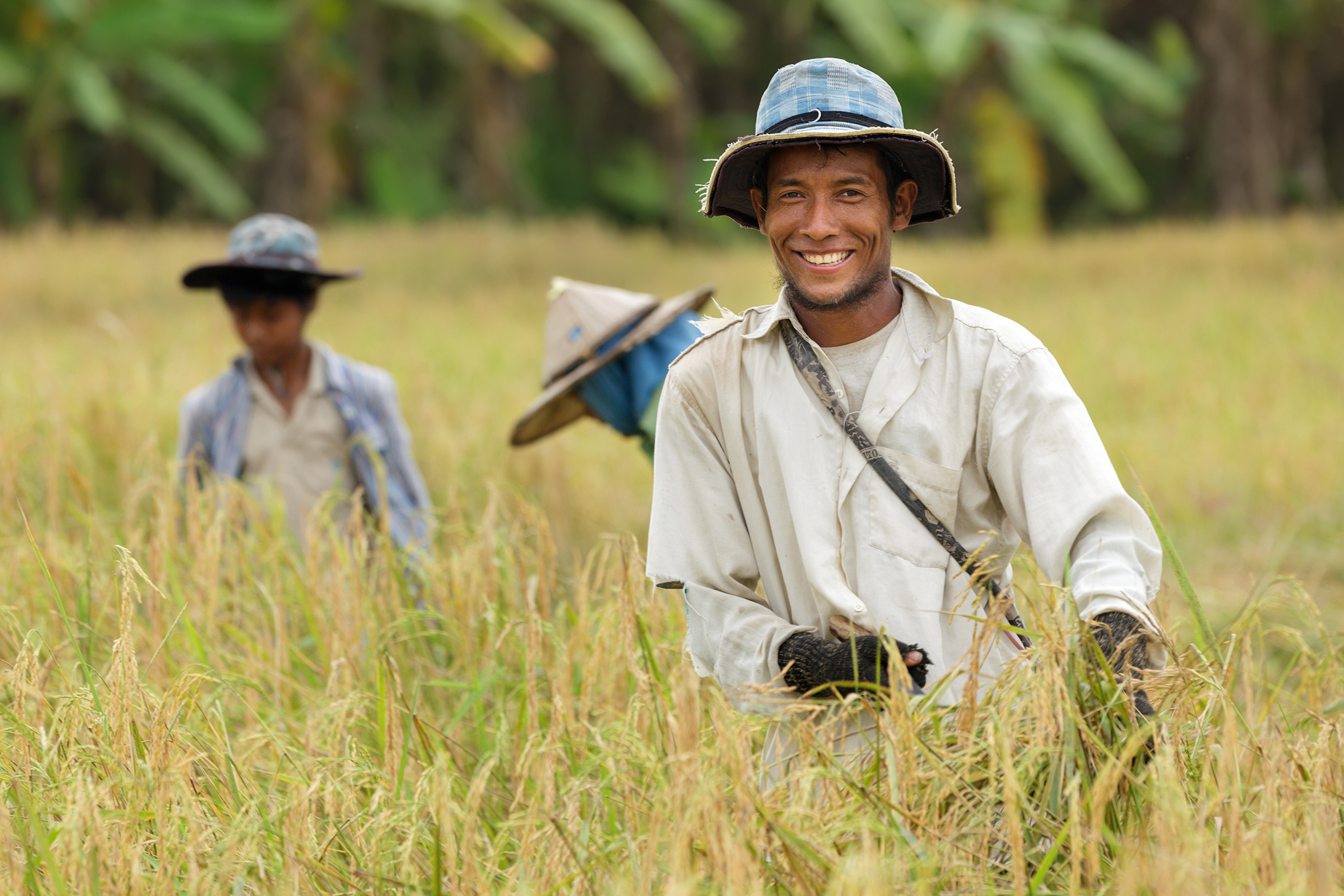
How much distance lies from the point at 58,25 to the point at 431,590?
1127 centimetres

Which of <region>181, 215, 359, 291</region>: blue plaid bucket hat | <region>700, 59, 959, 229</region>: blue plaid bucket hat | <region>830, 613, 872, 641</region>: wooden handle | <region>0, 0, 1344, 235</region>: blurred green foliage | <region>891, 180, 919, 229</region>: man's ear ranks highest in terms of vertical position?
<region>0, 0, 1344, 235</region>: blurred green foliage

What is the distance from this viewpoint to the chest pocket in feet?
5.57

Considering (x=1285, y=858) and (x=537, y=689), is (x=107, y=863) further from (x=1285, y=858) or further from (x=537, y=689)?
(x=1285, y=858)

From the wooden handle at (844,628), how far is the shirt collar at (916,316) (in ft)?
1.16

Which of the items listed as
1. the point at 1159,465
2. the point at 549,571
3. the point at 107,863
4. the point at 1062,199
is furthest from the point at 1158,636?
the point at 1062,199

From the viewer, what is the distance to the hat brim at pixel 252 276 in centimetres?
340

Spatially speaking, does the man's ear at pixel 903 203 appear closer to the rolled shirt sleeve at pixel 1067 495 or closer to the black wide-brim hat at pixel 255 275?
the rolled shirt sleeve at pixel 1067 495

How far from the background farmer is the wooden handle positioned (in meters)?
1.89

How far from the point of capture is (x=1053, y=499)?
1.62m

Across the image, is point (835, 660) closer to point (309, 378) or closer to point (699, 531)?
point (699, 531)

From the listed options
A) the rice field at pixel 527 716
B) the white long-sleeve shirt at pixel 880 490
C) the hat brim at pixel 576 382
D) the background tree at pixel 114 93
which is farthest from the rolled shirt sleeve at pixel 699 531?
the background tree at pixel 114 93

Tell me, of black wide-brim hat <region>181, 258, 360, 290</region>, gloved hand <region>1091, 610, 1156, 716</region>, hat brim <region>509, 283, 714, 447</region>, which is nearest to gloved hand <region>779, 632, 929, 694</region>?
gloved hand <region>1091, 610, 1156, 716</region>

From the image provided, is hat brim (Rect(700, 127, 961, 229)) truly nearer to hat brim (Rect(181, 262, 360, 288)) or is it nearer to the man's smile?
the man's smile

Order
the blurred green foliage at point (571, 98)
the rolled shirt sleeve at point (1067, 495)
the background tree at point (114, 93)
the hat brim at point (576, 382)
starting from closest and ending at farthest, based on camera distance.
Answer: the rolled shirt sleeve at point (1067, 495) < the hat brim at point (576, 382) < the background tree at point (114, 93) < the blurred green foliage at point (571, 98)
